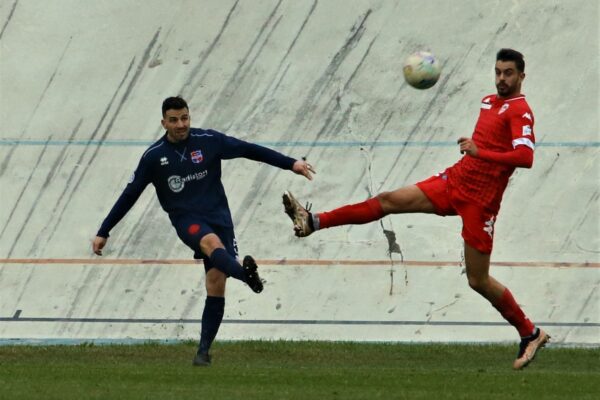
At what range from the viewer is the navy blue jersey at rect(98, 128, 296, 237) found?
1132 centimetres

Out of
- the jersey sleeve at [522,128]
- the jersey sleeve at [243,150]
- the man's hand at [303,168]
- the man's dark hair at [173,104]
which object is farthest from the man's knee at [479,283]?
the man's dark hair at [173,104]

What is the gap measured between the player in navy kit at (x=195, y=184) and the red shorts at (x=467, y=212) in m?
0.98

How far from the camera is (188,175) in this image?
37.2ft

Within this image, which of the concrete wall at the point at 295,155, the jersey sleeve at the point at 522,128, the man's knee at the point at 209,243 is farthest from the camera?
the concrete wall at the point at 295,155

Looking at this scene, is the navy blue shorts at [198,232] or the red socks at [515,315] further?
the red socks at [515,315]

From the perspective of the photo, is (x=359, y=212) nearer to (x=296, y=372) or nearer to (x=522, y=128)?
(x=522, y=128)

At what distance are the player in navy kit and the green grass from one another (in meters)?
0.60

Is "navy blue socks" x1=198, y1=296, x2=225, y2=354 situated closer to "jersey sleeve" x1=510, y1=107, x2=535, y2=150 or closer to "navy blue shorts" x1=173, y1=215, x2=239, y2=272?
"navy blue shorts" x1=173, y1=215, x2=239, y2=272

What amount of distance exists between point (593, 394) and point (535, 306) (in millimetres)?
5469

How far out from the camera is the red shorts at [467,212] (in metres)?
11.3

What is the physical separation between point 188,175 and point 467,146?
6.94ft

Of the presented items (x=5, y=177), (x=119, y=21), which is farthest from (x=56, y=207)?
(x=119, y=21)

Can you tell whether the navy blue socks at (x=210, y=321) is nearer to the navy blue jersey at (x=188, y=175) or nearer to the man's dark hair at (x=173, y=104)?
the navy blue jersey at (x=188, y=175)

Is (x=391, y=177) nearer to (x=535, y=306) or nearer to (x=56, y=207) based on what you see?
(x=535, y=306)
